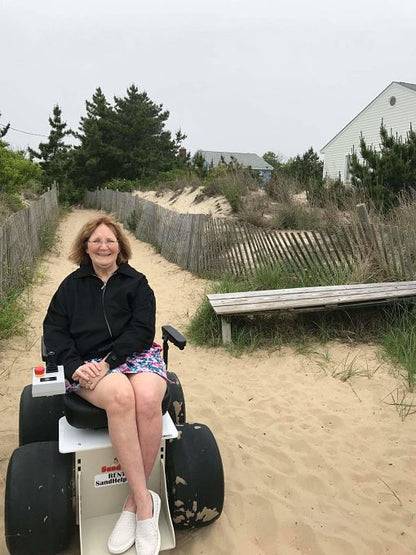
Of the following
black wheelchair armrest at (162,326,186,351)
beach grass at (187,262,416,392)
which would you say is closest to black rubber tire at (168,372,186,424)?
black wheelchair armrest at (162,326,186,351)

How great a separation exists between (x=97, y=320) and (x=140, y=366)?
35 cm

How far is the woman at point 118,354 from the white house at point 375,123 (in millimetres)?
17578

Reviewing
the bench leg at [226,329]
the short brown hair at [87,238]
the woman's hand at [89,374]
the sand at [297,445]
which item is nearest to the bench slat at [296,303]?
the bench leg at [226,329]

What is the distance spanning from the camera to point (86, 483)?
219cm

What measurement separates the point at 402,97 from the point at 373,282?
1873 cm

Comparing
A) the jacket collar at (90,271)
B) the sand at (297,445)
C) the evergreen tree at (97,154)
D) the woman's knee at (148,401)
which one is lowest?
the sand at (297,445)

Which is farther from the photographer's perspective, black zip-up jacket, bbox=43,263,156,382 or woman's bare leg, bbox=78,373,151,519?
black zip-up jacket, bbox=43,263,156,382

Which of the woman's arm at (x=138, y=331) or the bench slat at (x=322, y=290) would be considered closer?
the woman's arm at (x=138, y=331)

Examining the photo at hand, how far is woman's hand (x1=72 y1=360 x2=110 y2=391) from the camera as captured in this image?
222 cm

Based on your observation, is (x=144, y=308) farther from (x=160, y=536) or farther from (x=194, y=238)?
(x=194, y=238)

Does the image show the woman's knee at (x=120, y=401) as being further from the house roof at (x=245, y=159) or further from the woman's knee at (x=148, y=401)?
the house roof at (x=245, y=159)

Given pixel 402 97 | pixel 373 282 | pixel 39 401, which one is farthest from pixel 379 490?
pixel 402 97

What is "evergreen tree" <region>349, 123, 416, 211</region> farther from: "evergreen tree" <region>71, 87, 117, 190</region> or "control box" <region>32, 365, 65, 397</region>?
"evergreen tree" <region>71, 87, 117, 190</region>

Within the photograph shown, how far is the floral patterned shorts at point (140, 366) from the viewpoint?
234 centimetres
